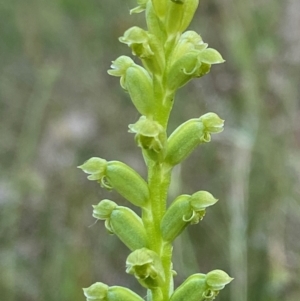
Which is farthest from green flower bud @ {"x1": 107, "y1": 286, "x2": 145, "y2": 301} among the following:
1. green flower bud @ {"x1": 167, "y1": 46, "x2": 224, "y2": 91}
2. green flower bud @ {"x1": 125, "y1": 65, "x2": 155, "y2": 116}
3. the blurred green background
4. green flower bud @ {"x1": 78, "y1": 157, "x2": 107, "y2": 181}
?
the blurred green background

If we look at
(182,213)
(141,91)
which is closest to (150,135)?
(141,91)

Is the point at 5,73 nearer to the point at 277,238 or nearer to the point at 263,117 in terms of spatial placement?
the point at 263,117

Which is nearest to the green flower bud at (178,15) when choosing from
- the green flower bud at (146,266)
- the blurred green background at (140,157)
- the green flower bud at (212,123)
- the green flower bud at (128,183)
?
the green flower bud at (212,123)

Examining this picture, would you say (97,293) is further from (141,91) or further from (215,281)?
(141,91)

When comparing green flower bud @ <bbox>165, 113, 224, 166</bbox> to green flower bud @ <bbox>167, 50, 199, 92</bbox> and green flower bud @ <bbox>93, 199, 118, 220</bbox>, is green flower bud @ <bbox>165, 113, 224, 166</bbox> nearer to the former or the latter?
green flower bud @ <bbox>167, 50, 199, 92</bbox>

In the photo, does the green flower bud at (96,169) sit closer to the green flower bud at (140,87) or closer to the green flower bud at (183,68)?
the green flower bud at (140,87)
